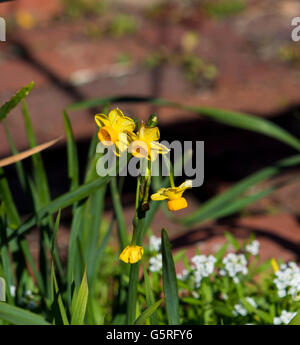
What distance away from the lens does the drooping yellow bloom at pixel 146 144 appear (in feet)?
2.58

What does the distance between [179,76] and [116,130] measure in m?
3.21

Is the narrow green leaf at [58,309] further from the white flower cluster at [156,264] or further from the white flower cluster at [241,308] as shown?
the white flower cluster at [241,308]

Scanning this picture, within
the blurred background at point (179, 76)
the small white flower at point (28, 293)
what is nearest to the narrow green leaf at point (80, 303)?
the small white flower at point (28, 293)

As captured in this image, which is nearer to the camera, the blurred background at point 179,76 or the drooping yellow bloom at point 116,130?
the drooping yellow bloom at point 116,130

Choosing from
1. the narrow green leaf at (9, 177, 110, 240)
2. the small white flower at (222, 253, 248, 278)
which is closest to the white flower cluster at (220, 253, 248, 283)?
the small white flower at (222, 253, 248, 278)

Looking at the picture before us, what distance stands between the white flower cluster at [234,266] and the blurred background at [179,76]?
0.57 metres

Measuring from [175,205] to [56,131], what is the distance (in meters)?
2.68

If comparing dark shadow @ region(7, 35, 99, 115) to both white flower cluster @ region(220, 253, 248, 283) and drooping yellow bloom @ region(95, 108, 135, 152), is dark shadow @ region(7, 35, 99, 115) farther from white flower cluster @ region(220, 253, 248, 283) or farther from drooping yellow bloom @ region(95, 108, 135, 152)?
drooping yellow bloom @ region(95, 108, 135, 152)

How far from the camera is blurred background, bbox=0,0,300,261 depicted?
7.90 ft

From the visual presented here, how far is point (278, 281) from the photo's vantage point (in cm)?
119

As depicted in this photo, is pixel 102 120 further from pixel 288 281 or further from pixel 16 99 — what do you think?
pixel 288 281

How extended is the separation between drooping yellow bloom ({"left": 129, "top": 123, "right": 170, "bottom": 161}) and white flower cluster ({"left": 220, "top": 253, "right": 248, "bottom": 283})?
53 centimetres

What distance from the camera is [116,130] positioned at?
0.81 metres

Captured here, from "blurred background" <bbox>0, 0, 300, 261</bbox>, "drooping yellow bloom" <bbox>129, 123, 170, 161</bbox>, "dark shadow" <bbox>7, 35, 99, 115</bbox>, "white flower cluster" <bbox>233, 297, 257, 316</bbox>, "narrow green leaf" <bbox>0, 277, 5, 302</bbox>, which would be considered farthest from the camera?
"dark shadow" <bbox>7, 35, 99, 115</bbox>
